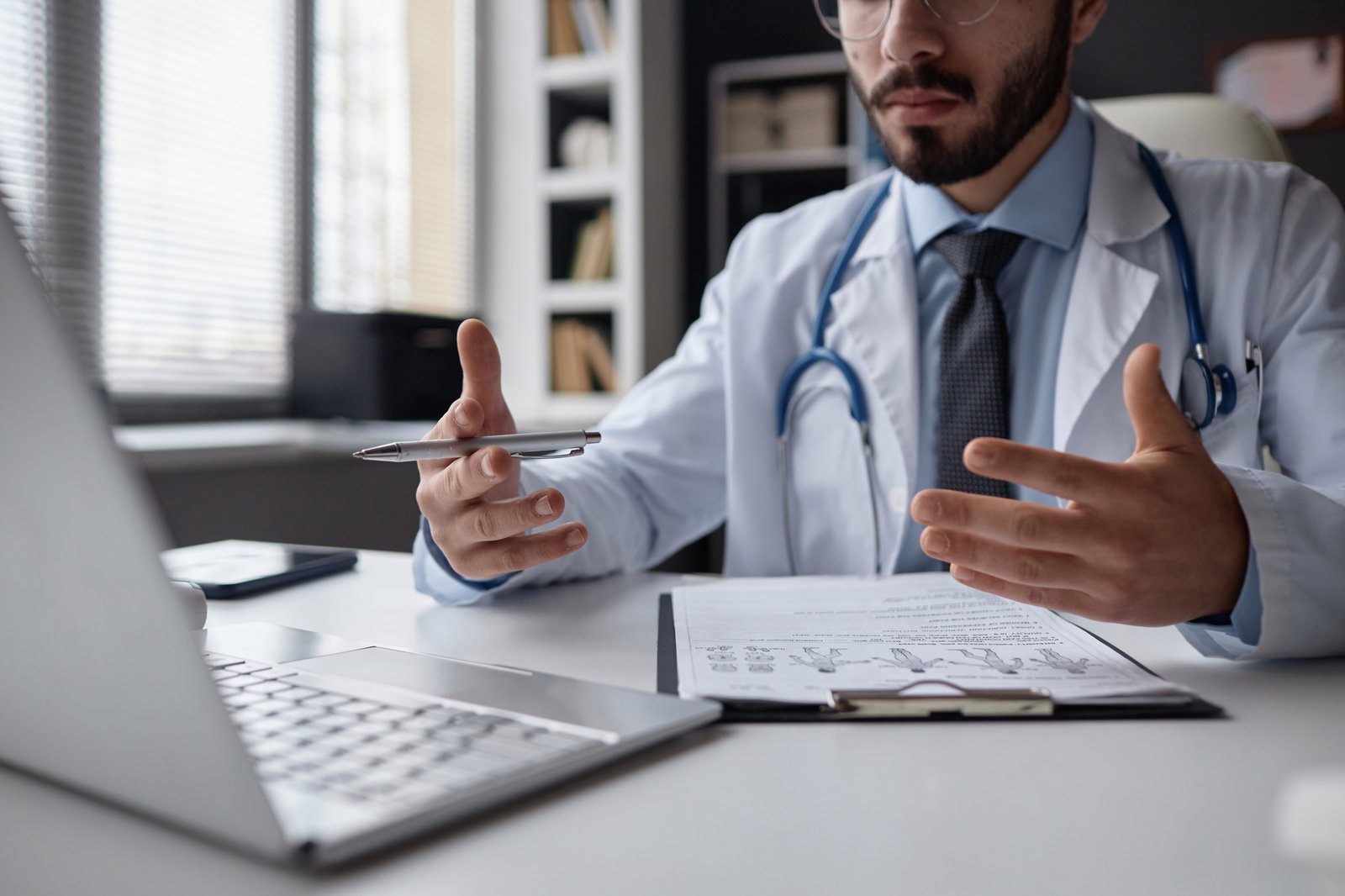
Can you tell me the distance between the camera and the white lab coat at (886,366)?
1.07 meters

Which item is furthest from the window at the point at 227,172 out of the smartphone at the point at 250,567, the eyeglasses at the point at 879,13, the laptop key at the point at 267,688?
the laptop key at the point at 267,688

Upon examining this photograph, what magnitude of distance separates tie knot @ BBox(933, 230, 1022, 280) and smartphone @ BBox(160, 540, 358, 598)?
2.46ft

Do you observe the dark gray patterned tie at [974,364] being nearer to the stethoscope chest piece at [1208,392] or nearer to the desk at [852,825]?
the stethoscope chest piece at [1208,392]

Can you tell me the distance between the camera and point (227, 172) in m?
2.59

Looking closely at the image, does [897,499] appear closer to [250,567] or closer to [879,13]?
[879,13]

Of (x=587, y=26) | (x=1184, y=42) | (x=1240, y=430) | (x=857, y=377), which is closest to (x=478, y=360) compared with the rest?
(x=857, y=377)

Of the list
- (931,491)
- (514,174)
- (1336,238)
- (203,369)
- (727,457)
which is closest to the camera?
(931,491)

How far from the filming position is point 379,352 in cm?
239

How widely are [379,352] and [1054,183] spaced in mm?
1613

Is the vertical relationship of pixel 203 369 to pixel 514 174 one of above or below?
below

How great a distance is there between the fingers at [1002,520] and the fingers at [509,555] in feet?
1.04

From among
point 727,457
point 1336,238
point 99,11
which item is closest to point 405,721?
point 727,457

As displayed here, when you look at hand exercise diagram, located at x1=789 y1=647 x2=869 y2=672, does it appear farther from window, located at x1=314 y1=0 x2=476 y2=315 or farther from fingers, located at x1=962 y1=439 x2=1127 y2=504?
window, located at x1=314 y1=0 x2=476 y2=315

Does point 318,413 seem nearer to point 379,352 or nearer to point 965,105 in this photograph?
point 379,352
